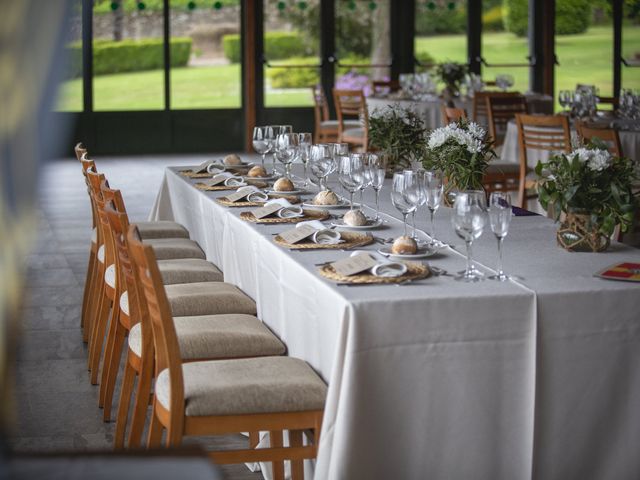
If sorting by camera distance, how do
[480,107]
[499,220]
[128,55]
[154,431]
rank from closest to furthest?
[499,220], [154,431], [480,107], [128,55]

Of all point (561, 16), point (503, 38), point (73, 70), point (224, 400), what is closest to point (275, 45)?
point (73, 70)

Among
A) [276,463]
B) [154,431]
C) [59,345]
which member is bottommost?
Result: [59,345]

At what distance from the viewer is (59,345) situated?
5.28 m

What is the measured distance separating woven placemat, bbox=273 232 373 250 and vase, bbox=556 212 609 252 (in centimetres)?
65

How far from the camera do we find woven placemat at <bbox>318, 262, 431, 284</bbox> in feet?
9.67

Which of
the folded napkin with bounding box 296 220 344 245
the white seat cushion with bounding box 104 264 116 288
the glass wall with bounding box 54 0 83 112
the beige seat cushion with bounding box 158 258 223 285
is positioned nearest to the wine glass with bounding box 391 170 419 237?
the folded napkin with bounding box 296 220 344 245

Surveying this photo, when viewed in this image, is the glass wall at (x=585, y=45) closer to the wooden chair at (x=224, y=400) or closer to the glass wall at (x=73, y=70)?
→ the glass wall at (x=73, y=70)

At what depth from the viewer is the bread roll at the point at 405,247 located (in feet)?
10.8

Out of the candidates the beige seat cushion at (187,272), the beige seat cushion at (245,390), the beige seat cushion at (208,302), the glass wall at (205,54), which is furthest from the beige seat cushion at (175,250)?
the glass wall at (205,54)

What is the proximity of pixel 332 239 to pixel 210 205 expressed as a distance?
1.43 m

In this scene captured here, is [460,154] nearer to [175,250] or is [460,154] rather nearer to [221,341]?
[221,341]

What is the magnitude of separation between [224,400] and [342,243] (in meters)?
0.80

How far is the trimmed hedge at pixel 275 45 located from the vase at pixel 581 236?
422 inches

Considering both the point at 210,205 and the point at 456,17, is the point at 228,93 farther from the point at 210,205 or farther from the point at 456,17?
the point at 210,205
